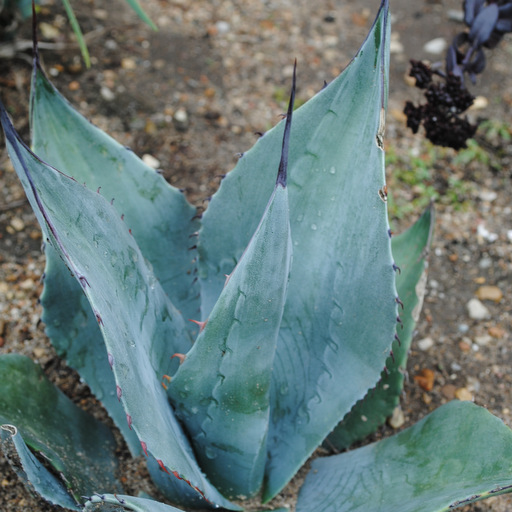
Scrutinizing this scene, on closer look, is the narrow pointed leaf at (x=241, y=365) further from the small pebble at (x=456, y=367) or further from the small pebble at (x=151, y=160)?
the small pebble at (x=151, y=160)

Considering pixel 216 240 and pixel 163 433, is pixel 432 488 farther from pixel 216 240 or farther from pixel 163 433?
pixel 216 240

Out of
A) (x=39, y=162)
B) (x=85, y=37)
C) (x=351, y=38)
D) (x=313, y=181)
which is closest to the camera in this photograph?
(x=39, y=162)

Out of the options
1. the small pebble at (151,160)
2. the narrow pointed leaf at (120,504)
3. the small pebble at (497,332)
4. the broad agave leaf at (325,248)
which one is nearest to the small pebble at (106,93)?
the small pebble at (151,160)

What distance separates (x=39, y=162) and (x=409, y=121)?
2.89 ft

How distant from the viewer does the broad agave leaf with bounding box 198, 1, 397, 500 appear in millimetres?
937

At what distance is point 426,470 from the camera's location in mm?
1042

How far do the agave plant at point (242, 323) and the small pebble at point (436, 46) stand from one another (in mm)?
1405

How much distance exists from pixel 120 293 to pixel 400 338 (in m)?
0.59

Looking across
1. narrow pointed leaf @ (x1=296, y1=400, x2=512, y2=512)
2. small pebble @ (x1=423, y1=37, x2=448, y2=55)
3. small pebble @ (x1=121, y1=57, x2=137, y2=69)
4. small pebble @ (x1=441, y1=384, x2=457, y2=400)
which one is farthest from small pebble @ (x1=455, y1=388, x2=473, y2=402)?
small pebble @ (x1=121, y1=57, x2=137, y2=69)

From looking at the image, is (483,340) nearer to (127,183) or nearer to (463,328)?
(463,328)

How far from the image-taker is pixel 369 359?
1.09 m

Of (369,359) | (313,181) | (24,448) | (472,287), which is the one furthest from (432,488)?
(472,287)

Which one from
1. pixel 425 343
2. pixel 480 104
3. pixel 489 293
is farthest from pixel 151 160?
pixel 480 104

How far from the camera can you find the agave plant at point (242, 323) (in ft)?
2.77
